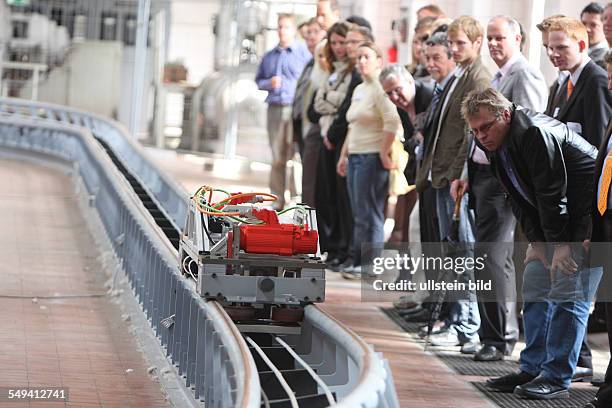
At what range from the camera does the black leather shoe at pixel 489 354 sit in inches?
232

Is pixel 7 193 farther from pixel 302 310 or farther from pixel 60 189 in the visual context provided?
pixel 302 310

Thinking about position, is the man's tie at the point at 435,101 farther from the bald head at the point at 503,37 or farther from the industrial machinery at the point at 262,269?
the industrial machinery at the point at 262,269

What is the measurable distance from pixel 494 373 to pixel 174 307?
4.86 feet

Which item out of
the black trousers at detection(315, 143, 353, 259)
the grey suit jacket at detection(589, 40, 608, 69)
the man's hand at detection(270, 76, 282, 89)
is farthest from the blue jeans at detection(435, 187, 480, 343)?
the man's hand at detection(270, 76, 282, 89)

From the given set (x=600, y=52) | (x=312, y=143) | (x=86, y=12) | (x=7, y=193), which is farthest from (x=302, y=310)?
(x=86, y=12)

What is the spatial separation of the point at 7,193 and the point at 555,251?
769 cm

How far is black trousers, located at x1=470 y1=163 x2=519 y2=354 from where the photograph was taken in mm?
5777

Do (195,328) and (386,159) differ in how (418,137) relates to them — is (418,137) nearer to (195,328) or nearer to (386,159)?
(386,159)

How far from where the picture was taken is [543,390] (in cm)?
508

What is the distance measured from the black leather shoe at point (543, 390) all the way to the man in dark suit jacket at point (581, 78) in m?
1.07

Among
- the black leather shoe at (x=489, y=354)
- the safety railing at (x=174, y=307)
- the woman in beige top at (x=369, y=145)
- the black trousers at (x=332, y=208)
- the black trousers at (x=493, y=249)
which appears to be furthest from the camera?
the black trousers at (x=332, y=208)

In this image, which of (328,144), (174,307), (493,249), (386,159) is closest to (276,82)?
(328,144)

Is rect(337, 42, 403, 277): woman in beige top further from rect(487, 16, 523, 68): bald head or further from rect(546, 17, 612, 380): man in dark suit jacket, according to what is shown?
rect(546, 17, 612, 380): man in dark suit jacket

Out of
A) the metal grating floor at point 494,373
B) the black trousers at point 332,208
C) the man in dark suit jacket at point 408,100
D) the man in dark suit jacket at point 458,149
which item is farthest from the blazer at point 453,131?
the black trousers at point 332,208
